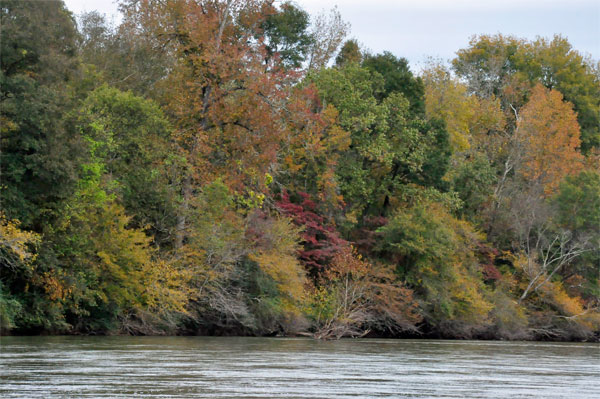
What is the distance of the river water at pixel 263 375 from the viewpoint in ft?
49.4

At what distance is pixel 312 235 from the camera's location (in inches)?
2078

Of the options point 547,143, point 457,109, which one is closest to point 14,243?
point 457,109

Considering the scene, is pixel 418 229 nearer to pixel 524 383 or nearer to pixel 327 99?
pixel 327 99

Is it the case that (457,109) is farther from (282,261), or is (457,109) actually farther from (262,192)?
(282,261)

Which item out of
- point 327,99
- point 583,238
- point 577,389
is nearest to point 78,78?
point 327,99

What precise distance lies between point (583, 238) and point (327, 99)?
1909 cm

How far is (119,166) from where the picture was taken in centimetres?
4234

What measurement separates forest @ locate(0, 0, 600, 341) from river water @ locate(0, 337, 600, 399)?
27.4ft

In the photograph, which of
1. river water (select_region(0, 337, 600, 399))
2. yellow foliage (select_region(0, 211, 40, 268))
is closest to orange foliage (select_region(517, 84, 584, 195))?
river water (select_region(0, 337, 600, 399))

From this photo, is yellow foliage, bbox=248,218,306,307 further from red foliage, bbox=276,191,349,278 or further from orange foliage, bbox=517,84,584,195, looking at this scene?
orange foliage, bbox=517,84,584,195

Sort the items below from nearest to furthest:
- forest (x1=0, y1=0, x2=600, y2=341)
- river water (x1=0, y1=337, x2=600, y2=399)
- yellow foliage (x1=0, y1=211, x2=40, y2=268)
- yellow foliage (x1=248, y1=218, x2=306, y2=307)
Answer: river water (x1=0, y1=337, x2=600, y2=399) → yellow foliage (x1=0, y1=211, x2=40, y2=268) → forest (x1=0, y1=0, x2=600, y2=341) → yellow foliage (x1=248, y1=218, x2=306, y2=307)

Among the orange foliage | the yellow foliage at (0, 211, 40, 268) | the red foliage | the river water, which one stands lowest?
the river water

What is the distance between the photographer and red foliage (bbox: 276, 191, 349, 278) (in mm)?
51312

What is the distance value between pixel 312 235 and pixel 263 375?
3407cm
